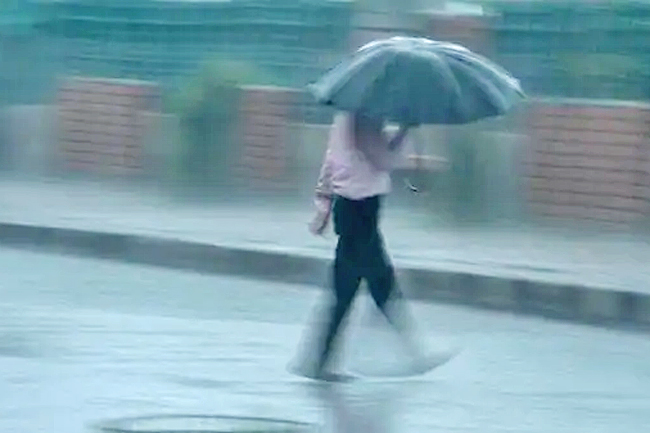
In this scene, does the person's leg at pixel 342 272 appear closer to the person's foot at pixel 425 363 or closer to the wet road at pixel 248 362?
the wet road at pixel 248 362

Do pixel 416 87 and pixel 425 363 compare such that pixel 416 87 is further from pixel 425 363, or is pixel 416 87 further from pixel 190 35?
pixel 190 35

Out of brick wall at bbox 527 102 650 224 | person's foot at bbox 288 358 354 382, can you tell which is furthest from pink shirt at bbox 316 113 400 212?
brick wall at bbox 527 102 650 224

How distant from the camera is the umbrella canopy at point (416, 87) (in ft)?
35.0

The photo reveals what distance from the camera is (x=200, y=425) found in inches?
383

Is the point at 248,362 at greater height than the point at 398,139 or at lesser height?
lesser

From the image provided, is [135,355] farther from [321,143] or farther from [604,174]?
[321,143]

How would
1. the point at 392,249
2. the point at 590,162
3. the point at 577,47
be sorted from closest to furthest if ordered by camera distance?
the point at 392,249, the point at 590,162, the point at 577,47

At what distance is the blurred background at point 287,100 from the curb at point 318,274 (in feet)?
4.88

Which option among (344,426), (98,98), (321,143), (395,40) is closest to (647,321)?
(395,40)

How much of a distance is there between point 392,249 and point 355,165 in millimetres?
5116

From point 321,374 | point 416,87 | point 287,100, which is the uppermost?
point 416,87

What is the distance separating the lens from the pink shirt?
10766 millimetres

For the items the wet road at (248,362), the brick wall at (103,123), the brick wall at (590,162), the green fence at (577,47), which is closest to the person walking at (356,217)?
the wet road at (248,362)

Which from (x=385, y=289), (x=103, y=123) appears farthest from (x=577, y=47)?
(x=385, y=289)
